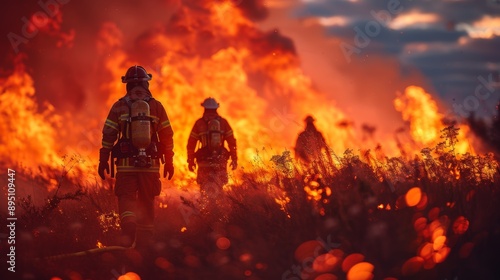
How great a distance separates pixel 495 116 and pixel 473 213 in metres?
1.72

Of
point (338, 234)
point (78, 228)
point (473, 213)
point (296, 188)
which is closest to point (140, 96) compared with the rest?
point (78, 228)

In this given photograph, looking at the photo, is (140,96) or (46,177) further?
(46,177)

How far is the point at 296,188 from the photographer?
840cm

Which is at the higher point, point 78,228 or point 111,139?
point 111,139

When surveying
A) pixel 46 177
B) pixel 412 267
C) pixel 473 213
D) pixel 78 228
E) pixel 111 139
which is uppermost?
pixel 46 177

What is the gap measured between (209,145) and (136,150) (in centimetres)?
490

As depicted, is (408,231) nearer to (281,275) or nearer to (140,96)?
(281,275)

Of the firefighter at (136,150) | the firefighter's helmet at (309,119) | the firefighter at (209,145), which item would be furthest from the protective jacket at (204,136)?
the firefighter at (136,150)

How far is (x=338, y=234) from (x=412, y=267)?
0.91m

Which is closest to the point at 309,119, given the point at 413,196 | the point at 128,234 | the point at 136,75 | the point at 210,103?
the point at 210,103

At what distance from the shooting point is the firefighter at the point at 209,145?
15539mm

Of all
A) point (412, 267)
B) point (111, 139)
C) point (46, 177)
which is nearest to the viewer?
point (412, 267)

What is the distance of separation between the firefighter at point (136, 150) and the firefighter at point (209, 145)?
446cm

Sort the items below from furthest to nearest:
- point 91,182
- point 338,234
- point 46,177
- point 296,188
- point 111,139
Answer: point 46,177 → point 91,182 → point 111,139 → point 296,188 → point 338,234
